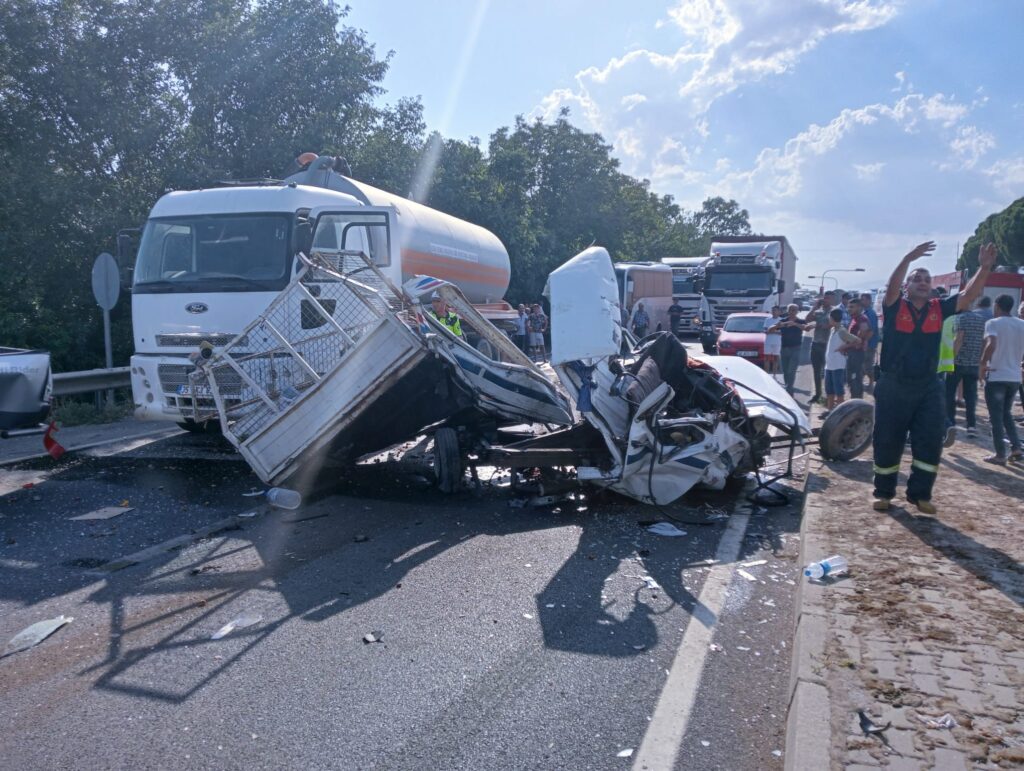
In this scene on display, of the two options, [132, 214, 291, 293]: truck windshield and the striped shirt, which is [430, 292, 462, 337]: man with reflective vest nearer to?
[132, 214, 291, 293]: truck windshield

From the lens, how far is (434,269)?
547 inches

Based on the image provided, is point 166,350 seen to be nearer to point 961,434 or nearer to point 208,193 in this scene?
point 208,193

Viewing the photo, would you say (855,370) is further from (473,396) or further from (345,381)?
(345,381)

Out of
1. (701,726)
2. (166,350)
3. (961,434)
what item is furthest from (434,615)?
(961,434)

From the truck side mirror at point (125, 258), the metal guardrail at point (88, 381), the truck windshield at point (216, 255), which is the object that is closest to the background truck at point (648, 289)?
the metal guardrail at point (88, 381)

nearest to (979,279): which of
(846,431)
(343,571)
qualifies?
(846,431)

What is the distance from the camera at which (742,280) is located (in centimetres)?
2800

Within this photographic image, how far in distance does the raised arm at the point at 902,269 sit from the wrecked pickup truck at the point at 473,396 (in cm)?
157

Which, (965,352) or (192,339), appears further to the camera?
(965,352)

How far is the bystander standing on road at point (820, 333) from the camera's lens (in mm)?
14375

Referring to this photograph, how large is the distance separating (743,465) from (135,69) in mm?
18074

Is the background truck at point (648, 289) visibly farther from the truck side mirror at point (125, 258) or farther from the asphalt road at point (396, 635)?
the asphalt road at point (396, 635)

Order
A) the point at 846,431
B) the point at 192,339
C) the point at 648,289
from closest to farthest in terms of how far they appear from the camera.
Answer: the point at 846,431
the point at 192,339
the point at 648,289

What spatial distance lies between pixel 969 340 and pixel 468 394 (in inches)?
252
